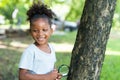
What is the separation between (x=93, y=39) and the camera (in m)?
3.82

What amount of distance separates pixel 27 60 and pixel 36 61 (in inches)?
4.3

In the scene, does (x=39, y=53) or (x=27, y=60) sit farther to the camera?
(x=39, y=53)

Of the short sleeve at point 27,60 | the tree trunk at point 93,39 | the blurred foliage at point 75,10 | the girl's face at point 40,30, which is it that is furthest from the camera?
the blurred foliage at point 75,10

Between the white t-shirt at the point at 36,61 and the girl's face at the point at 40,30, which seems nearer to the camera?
the white t-shirt at the point at 36,61

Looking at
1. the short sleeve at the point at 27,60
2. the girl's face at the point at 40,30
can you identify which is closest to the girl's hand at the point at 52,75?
the short sleeve at the point at 27,60

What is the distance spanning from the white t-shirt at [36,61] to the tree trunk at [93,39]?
36 centimetres

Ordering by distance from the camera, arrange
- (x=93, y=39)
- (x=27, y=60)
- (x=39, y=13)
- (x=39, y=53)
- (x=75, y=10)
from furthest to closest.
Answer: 1. (x=75, y=10)
2. (x=93, y=39)
3. (x=39, y=13)
4. (x=39, y=53)
5. (x=27, y=60)

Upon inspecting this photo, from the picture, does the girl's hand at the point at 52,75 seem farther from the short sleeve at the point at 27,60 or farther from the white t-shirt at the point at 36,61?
the short sleeve at the point at 27,60

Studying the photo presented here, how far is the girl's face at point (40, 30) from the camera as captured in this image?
141 inches

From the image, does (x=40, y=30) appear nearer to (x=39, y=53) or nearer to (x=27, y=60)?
(x=39, y=53)

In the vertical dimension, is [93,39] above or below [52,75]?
above

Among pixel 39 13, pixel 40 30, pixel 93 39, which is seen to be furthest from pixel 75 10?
pixel 40 30

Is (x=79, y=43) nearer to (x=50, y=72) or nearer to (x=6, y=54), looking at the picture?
(x=50, y=72)

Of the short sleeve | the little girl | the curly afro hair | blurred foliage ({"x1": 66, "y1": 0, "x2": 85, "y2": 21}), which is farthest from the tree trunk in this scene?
blurred foliage ({"x1": 66, "y1": 0, "x2": 85, "y2": 21})
